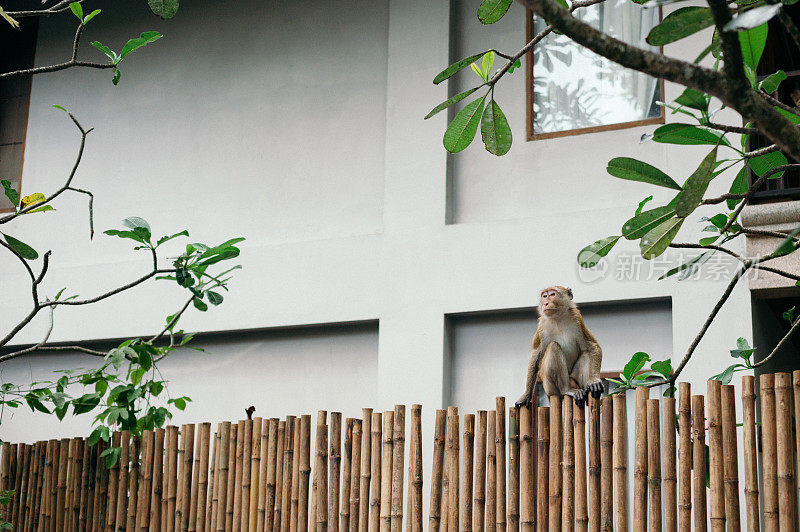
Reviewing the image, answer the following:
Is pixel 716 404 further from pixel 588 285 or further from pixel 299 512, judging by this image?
pixel 588 285

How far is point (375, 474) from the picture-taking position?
4.30 meters

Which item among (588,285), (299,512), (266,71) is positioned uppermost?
(266,71)

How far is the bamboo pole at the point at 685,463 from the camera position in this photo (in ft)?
11.6

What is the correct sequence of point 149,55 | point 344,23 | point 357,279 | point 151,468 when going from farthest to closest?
1. point 149,55
2. point 344,23
3. point 357,279
4. point 151,468

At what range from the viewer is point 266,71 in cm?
784

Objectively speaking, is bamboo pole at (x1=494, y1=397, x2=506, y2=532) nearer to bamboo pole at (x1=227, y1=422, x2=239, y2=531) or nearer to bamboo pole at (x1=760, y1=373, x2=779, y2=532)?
bamboo pole at (x1=760, y1=373, x2=779, y2=532)

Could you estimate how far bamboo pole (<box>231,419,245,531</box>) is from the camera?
4727 mm

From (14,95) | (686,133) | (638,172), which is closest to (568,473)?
(638,172)

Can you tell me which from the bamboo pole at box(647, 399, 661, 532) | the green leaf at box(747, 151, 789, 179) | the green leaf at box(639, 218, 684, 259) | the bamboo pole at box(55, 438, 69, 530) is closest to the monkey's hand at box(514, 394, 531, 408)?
the bamboo pole at box(647, 399, 661, 532)

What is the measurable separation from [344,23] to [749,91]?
6534mm

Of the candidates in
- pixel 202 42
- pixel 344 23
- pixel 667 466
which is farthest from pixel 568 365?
pixel 202 42

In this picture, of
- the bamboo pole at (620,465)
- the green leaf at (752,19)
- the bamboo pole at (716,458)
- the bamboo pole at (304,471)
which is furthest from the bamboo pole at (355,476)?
the green leaf at (752,19)

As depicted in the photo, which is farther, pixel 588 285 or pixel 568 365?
pixel 588 285

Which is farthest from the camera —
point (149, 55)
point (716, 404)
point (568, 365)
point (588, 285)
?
point (149, 55)
